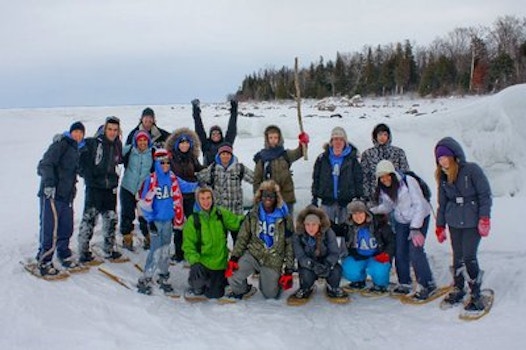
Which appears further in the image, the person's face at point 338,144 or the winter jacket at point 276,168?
the winter jacket at point 276,168

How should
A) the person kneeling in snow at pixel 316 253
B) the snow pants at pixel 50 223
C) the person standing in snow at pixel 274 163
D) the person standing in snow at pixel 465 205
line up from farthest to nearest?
the person standing in snow at pixel 274 163
the person kneeling in snow at pixel 316 253
the snow pants at pixel 50 223
the person standing in snow at pixel 465 205

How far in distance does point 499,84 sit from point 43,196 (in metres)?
35.1

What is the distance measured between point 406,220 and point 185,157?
292 centimetres

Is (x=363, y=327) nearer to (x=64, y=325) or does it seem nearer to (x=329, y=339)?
(x=329, y=339)

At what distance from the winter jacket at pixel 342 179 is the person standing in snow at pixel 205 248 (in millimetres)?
1410

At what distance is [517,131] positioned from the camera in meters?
8.34

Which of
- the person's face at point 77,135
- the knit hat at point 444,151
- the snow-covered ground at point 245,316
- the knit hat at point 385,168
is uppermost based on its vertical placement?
the person's face at point 77,135

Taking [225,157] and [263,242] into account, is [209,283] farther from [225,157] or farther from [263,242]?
[225,157]

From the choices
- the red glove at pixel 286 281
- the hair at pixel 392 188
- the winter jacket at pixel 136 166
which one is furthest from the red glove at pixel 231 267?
the hair at pixel 392 188

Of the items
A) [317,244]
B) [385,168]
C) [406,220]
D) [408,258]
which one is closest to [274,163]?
[317,244]

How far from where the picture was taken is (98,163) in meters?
5.96

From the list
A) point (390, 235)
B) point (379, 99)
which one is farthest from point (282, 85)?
point (390, 235)

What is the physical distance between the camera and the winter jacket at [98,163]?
19.5 ft

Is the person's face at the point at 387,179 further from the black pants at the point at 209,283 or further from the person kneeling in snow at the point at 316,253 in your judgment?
the black pants at the point at 209,283
